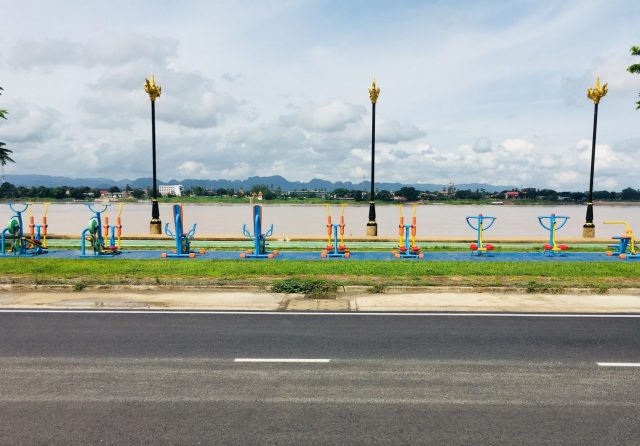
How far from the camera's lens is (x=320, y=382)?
6578 millimetres

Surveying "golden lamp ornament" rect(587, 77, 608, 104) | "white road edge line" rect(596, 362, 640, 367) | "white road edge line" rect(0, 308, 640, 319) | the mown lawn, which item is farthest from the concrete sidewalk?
"golden lamp ornament" rect(587, 77, 608, 104)

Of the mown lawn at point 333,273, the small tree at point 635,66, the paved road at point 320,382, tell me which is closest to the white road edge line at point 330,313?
the paved road at point 320,382

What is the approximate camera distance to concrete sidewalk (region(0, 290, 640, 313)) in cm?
1109

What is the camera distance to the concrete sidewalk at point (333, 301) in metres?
11.1

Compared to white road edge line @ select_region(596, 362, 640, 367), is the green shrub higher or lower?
higher

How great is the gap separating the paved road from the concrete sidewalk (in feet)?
3.74

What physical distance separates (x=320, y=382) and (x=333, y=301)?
16.9ft

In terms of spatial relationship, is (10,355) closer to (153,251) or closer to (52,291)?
(52,291)

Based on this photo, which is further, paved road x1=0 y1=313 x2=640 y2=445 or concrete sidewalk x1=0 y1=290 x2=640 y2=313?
concrete sidewalk x1=0 y1=290 x2=640 y2=313

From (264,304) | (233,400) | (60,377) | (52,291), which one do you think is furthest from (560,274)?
(52,291)

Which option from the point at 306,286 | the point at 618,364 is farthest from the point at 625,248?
the point at 618,364

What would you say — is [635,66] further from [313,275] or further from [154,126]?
[154,126]

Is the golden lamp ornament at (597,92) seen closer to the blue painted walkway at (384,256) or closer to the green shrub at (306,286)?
the blue painted walkway at (384,256)

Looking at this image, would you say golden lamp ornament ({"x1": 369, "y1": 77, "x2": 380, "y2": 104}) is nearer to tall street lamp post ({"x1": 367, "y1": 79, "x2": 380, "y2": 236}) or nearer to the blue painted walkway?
tall street lamp post ({"x1": 367, "y1": 79, "x2": 380, "y2": 236})
